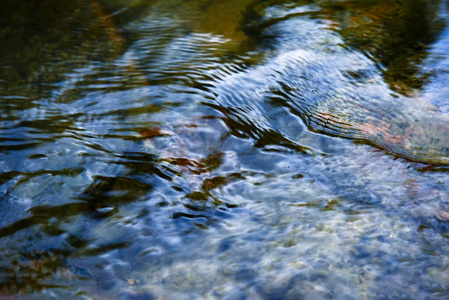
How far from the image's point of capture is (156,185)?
9.37ft

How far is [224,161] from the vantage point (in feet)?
10.0

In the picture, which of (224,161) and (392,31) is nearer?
(224,161)

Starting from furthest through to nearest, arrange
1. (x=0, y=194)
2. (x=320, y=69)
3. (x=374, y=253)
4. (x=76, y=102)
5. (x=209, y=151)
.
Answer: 1. (x=320, y=69)
2. (x=76, y=102)
3. (x=209, y=151)
4. (x=0, y=194)
5. (x=374, y=253)

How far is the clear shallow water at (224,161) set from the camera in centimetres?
222

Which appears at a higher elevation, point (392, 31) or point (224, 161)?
point (392, 31)

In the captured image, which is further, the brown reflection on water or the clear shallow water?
the brown reflection on water

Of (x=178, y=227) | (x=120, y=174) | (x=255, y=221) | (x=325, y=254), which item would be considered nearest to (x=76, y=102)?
(x=120, y=174)

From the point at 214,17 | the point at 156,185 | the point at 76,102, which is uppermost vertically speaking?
the point at 214,17

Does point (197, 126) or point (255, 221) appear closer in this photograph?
point (255, 221)

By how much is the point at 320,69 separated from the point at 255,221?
2408mm

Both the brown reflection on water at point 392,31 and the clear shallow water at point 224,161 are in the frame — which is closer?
the clear shallow water at point 224,161

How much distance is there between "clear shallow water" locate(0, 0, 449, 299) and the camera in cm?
222

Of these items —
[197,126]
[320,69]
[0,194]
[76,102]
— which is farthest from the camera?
[320,69]

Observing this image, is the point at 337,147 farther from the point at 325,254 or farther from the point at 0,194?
the point at 0,194
